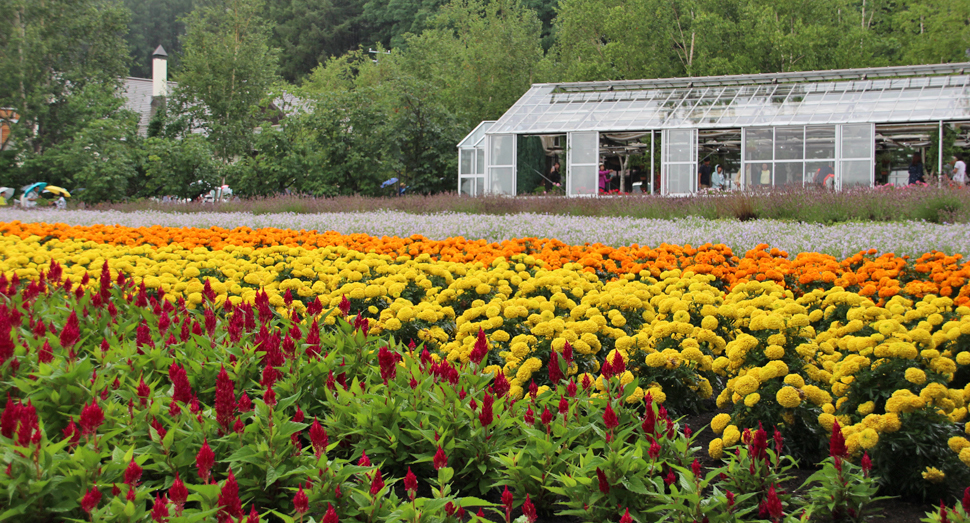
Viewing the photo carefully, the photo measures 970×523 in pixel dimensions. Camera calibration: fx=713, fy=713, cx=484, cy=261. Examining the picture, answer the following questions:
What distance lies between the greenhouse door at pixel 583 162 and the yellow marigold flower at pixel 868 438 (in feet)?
59.6

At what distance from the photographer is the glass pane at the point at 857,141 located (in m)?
18.2

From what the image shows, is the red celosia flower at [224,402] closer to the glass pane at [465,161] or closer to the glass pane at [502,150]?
the glass pane at [502,150]

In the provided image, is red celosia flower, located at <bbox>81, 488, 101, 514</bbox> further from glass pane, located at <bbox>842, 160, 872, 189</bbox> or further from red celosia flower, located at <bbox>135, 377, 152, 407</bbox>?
glass pane, located at <bbox>842, 160, 872, 189</bbox>

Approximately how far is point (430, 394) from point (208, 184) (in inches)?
683

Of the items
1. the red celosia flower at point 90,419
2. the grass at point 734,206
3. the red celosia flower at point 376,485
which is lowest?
the red celosia flower at point 376,485

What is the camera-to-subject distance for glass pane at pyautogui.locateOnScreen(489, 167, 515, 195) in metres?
21.1

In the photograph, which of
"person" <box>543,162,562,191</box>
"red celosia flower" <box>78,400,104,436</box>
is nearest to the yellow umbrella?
"person" <box>543,162,562,191</box>

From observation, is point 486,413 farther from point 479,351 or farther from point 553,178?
point 553,178

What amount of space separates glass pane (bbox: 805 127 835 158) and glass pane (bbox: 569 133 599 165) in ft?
18.2


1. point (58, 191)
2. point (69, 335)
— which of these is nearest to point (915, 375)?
point (69, 335)

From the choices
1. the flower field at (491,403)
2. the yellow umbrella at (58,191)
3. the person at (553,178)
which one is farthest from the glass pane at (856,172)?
the yellow umbrella at (58,191)

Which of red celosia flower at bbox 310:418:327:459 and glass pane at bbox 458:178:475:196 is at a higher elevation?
glass pane at bbox 458:178:475:196

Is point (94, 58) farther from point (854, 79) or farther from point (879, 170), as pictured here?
point (879, 170)

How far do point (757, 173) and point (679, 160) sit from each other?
2104 millimetres
